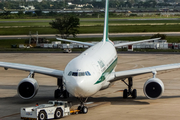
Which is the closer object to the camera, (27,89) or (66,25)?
(27,89)

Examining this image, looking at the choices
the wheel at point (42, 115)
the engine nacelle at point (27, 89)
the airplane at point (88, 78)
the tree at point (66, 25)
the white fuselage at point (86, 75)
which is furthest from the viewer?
the tree at point (66, 25)

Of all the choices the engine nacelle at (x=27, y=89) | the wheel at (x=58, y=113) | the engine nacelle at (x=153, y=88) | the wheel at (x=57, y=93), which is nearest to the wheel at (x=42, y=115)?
the wheel at (x=58, y=113)

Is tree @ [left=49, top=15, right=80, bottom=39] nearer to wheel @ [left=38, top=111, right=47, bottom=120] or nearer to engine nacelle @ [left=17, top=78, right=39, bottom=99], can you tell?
engine nacelle @ [left=17, top=78, right=39, bottom=99]

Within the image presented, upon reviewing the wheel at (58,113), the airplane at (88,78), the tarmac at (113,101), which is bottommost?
the tarmac at (113,101)

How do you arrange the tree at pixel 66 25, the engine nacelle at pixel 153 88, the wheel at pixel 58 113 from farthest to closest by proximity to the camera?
the tree at pixel 66 25 → the engine nacelle at pixel 153 88 → the wheel at pixel 58 113

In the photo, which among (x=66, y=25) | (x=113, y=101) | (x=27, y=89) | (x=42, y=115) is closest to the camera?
(x=42, y=115)

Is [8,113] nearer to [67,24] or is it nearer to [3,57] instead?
[3,57]

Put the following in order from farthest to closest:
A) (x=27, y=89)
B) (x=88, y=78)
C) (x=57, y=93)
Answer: (x=57, y=93)
(x=27, y=89)
(x=88, y=78)

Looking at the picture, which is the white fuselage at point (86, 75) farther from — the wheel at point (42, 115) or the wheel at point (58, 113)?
the wheel at point (42, 115)

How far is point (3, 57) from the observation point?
241 feet

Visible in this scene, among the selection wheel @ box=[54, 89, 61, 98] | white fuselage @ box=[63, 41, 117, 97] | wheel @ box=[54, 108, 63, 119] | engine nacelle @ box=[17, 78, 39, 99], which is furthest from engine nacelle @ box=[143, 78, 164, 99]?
engine nacelle @ box=[17, 78, 39, 99]

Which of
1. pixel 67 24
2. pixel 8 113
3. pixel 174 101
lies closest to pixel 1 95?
pixel 8 113

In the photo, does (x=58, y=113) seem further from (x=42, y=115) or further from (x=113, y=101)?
(x=113, y=101)

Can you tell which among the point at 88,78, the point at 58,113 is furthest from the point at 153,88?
the point at 58,113
